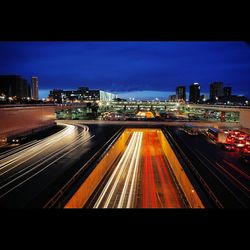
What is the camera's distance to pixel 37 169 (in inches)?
690

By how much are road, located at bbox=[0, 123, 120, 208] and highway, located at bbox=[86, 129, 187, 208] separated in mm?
2449

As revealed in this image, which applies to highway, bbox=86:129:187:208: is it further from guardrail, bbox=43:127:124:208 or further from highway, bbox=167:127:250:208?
highway, bbox=167:127:250:208

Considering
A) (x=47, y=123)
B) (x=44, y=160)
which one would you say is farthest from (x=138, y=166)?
(x=47, y=123)

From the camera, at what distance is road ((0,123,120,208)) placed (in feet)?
39.8

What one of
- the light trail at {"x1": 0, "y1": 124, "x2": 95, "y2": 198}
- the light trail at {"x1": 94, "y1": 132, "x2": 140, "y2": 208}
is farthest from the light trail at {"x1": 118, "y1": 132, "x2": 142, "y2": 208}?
the light trail at {"x1": 0, "y1": 124, "x2": 95, "y2": 198}

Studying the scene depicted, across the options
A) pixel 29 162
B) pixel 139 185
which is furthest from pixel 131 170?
pixel 29 162

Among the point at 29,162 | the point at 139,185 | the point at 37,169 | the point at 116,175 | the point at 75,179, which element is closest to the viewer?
the point at 75,179

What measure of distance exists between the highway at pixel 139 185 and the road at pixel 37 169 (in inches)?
96.4

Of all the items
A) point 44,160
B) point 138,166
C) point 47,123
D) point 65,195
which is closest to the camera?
point 65,195

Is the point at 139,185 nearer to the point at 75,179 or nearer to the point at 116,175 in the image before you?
the point at 116,175

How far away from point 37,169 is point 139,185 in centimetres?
728
